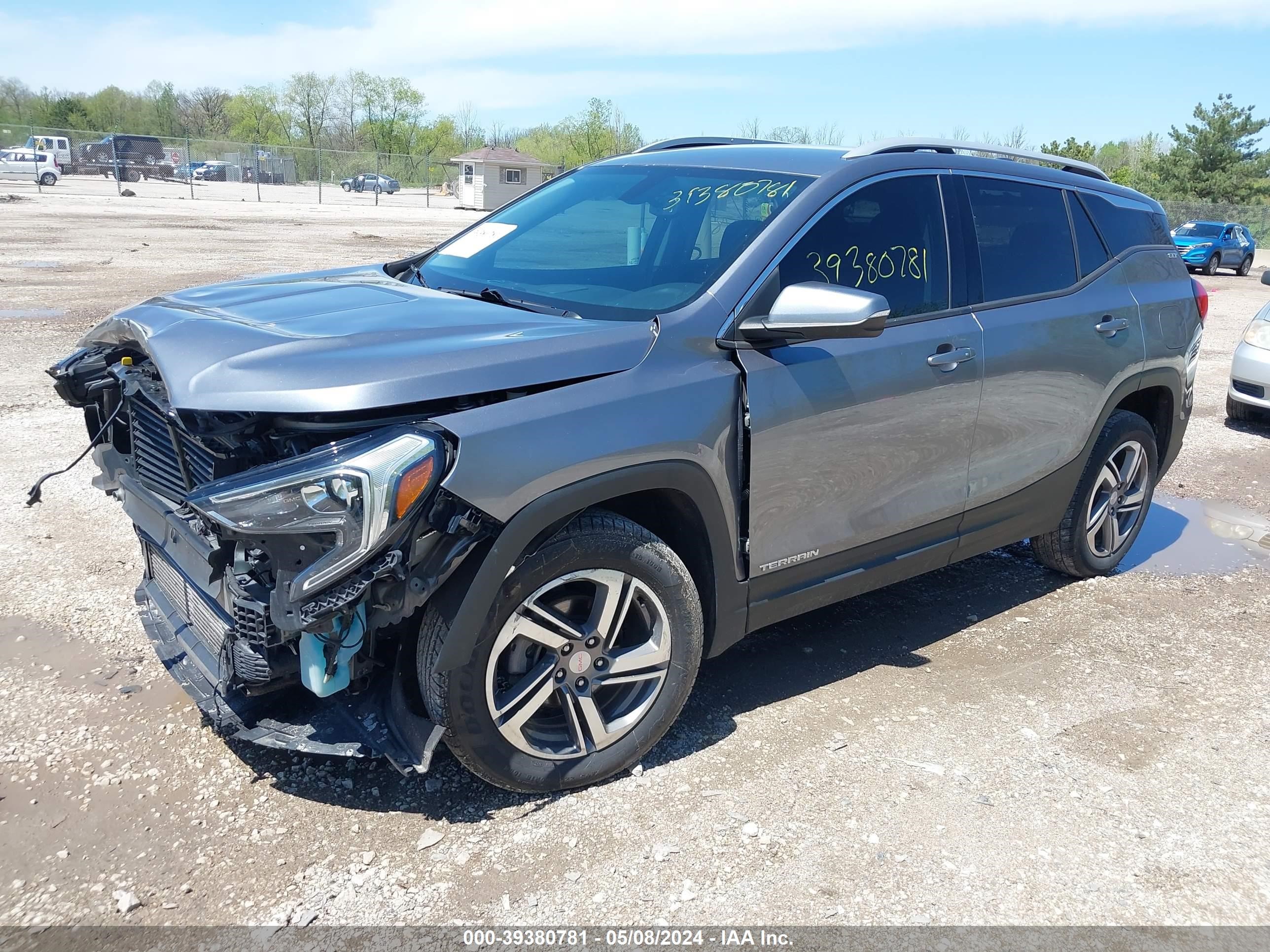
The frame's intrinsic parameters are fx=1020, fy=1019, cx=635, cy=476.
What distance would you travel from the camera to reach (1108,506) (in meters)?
5.16

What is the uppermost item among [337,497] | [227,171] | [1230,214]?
[227,171]

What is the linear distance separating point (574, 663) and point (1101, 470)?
10.4 feet

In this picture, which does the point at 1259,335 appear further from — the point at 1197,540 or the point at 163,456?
the point at 163,456

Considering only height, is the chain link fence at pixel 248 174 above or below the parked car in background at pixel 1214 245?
above

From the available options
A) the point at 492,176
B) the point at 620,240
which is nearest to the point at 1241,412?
the point at 620,240

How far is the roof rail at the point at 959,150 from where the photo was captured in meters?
3.87

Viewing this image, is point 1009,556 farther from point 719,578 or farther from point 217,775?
point 217,775

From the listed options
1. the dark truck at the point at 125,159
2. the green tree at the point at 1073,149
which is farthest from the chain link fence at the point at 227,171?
the green tree at the point at 1073,149

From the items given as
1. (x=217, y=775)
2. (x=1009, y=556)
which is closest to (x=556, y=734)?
(x=217, y=775)

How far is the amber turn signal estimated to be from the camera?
2535mm

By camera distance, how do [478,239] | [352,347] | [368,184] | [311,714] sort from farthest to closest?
[368,184], [478,239], [311,714], [352,347]

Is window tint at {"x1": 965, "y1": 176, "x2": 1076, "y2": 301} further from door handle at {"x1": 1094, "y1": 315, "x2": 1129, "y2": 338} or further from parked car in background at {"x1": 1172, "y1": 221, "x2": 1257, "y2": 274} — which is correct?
parked car in background at {"x1": 1172, "y1": 221, "x2": 1257, "y2": 274}

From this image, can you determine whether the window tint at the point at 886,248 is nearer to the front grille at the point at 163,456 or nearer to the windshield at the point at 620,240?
the windshield at the point at 620,240

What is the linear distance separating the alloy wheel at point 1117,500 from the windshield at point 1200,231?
2858 cm
